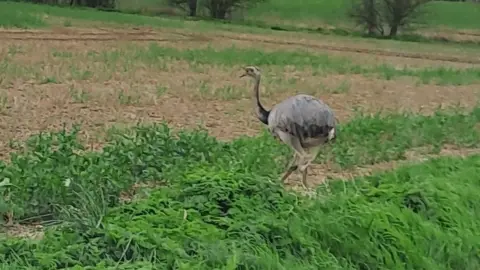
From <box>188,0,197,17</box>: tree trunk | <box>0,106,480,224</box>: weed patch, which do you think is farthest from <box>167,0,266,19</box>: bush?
<box>0,106,480,224</box>: weed patch

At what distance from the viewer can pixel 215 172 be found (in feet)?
24.2

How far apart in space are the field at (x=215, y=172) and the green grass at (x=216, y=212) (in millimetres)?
14

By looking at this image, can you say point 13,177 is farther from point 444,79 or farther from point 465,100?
point 444,79

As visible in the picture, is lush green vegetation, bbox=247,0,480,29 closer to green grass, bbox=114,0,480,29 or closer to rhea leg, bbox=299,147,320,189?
green grass, bbox=114,0,480,29

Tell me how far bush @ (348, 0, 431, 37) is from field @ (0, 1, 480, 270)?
2071cm

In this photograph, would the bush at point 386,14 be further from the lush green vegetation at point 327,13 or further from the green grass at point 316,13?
the lush green vegetation at point 327,13

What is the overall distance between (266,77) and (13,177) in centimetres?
1133

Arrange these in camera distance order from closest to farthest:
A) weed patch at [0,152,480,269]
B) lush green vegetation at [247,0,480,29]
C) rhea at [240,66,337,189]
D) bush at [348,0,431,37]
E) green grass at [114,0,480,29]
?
weed patch at [0,152,480,269] < rhea at [240,66,337,189] < bush at [348,0,431,37] < green grass at [114,0,480,29] < lush green vegetation at [247,0,480,29]

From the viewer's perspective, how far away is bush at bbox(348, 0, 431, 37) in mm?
39750

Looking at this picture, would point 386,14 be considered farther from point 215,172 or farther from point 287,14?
point 215,172

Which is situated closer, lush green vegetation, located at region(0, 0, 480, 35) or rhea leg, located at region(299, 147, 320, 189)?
rhea leg, located at region(299, 147, 320, 189)

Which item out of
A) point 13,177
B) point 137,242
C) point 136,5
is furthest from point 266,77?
point 136,5

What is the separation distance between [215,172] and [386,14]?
1334 inches

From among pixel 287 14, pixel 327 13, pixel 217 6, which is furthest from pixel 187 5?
pixel 327 13
